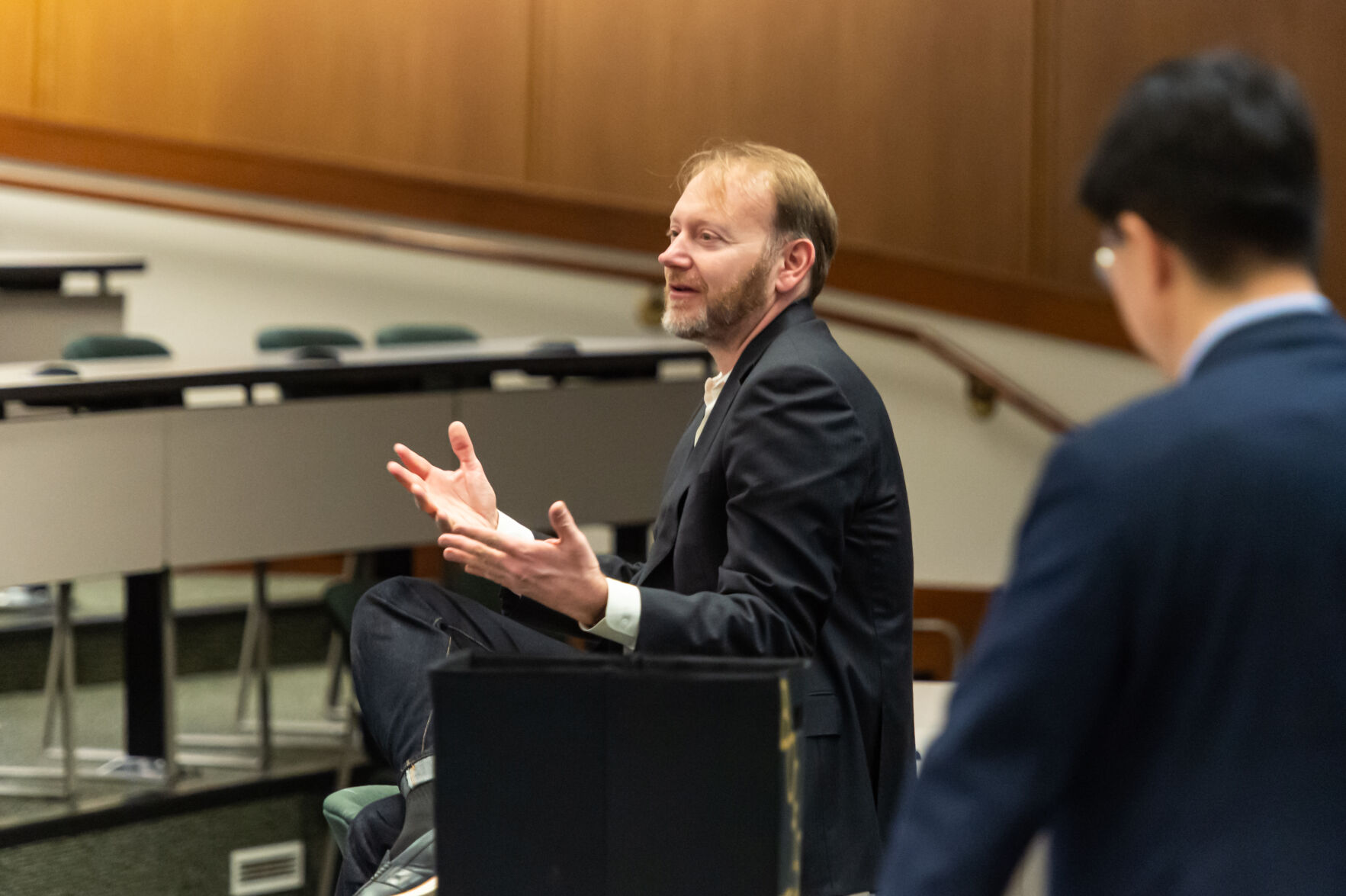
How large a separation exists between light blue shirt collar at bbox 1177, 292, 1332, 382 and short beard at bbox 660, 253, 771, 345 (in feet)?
3.37

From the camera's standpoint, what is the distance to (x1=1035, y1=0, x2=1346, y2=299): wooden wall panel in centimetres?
508

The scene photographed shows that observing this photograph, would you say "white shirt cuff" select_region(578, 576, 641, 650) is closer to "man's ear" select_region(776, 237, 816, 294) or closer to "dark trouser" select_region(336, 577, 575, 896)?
"dark trouser" select_region(336, 577, 575, 896)

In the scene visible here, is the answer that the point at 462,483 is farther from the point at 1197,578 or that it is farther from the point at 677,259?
the point at 1197,578

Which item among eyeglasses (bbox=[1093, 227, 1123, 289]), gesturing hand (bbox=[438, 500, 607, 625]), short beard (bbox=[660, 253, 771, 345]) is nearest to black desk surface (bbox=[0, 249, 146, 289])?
short beard (bbox=[660, 253, 771, 345])

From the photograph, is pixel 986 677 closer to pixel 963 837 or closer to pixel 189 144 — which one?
pixel 963 837

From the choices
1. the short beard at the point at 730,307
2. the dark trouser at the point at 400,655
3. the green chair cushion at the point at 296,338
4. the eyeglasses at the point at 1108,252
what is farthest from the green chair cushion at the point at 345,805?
the green chair cushion at the point at 296,338

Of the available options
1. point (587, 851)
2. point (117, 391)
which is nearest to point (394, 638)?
point (587, 851)

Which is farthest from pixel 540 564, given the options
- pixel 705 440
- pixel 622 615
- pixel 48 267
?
pixel 48 267

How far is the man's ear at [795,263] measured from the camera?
198cm

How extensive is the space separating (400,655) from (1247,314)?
1.33m

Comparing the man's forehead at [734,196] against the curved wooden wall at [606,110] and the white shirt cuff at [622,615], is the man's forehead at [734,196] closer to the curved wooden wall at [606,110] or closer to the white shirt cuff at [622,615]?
the white shirt cuff at [622,615]

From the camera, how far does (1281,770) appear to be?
95 cm

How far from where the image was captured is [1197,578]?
0.92 m

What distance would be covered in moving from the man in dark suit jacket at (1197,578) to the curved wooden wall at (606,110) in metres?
4.48
